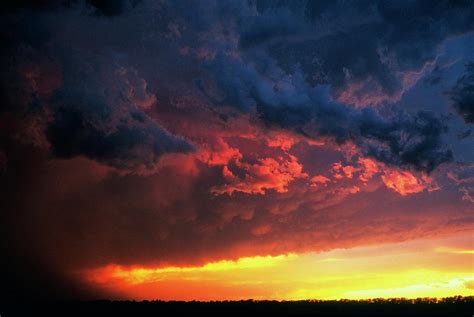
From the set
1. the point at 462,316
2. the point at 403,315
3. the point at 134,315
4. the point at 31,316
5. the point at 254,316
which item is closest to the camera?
the point at 462,316

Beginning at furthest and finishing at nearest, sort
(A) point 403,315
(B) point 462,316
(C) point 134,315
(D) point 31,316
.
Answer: (D) point 31,316, (C) point 134,315, (A) point 403,315, (B) point 462,316

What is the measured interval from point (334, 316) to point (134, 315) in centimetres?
4309

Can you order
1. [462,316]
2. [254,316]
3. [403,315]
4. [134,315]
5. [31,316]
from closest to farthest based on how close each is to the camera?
[462,316] → [403,315] → [254,316] → [134,315] → [31,316]

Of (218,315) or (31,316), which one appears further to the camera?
(31,316)

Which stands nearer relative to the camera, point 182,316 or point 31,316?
point 182,316

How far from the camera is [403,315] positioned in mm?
85562

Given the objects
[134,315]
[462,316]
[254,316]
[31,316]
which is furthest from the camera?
[31,316]

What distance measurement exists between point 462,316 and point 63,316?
82383 millimetres

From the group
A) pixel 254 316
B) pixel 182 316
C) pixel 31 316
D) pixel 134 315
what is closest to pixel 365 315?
pixel 254 316

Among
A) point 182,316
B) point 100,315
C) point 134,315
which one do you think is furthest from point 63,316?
point 182,316

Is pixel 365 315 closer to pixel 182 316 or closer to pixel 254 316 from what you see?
pixel 254 316

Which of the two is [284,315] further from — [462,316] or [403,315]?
[462,316]

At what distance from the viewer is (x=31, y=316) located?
345 feet

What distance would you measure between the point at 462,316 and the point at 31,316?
3621 inches
